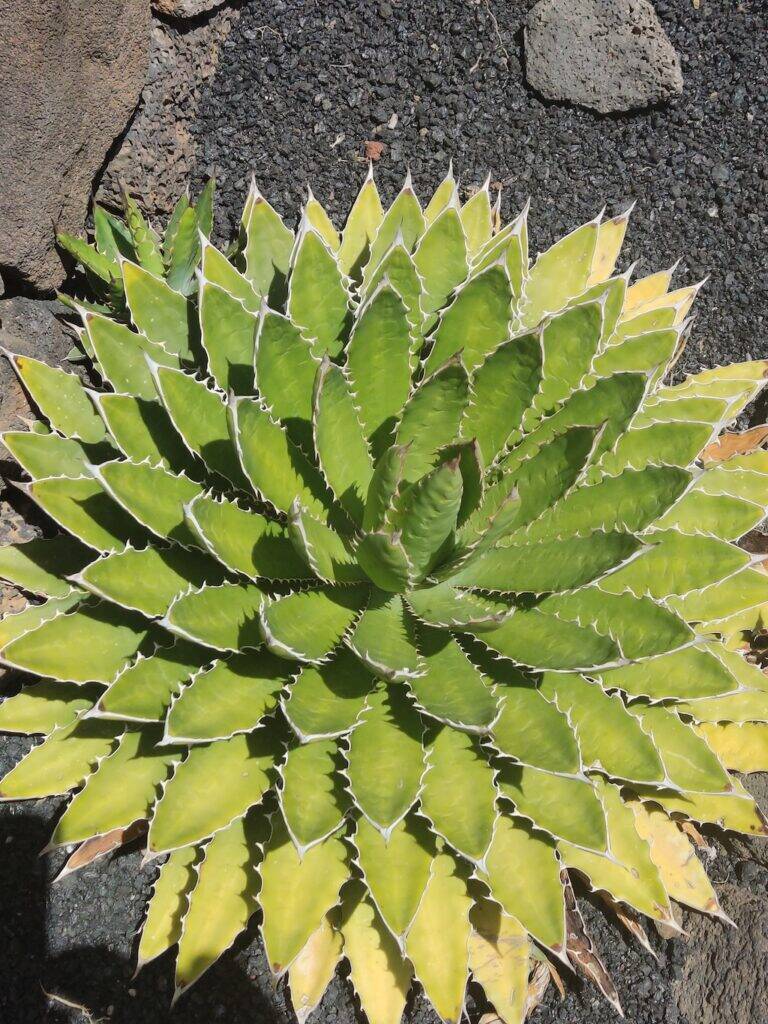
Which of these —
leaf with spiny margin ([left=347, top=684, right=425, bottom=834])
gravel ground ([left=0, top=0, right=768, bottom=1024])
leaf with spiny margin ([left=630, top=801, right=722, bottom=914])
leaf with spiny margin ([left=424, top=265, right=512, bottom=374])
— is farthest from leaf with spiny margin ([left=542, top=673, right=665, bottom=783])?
gravel ground ([left=0, top=0, right=768, bottom=1024])

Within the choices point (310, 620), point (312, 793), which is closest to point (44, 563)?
point (310, 620)

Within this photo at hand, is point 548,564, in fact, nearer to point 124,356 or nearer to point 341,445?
point 341,445

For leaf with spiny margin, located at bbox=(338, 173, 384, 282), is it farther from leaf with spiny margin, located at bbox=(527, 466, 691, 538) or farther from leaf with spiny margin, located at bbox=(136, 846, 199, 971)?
leaf with spiny margin, located at bbox=(136, 846, 199, 971)

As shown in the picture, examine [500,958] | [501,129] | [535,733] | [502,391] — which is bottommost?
[500,958]

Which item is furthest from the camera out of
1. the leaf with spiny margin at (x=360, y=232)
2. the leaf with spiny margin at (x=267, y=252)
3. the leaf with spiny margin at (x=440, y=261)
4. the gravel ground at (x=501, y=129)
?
the gravel ground at (x=501, y=129)

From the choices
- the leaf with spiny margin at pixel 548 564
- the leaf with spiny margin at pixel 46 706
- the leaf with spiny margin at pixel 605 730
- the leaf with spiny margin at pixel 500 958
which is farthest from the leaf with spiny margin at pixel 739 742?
the leaf with spiny margin at pixel 46 706

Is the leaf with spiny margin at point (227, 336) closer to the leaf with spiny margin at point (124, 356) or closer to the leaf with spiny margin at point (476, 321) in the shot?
the leaf with spiny margin at point (124, 356)
